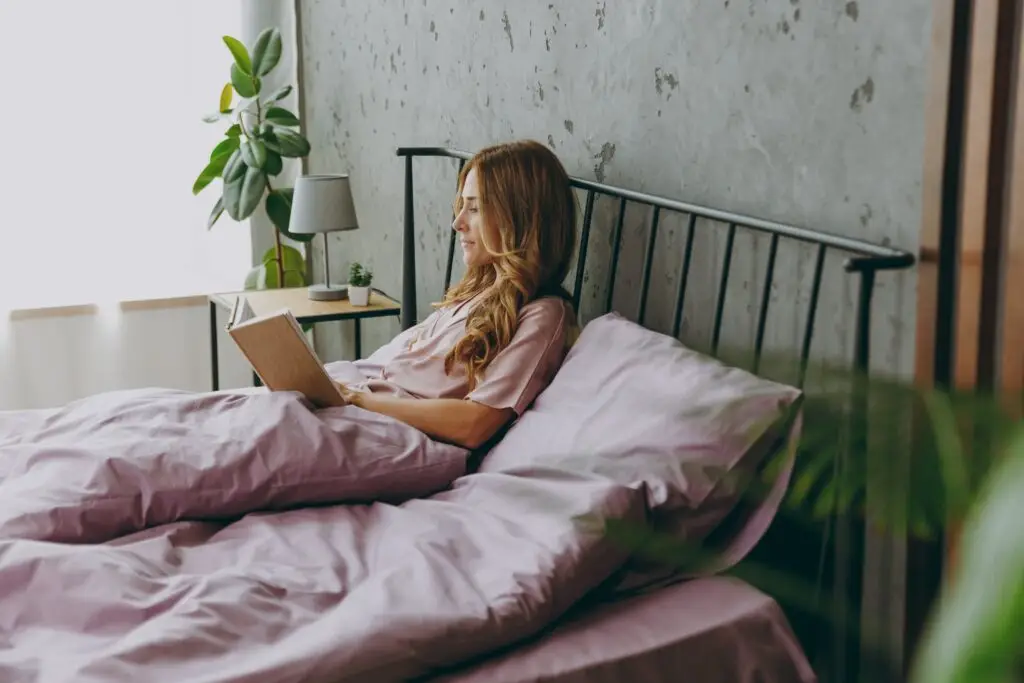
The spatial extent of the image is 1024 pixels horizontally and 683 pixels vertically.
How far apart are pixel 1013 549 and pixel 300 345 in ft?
5.81

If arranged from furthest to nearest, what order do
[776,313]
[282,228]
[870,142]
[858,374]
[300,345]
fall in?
[282,228]
[300,345]
[776,313]
[870,142]
[858,374]

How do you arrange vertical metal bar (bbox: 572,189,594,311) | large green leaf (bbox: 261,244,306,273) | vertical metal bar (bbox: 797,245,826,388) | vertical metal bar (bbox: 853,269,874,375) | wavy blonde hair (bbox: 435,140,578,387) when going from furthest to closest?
1. large green leaf (bbox: 261,244,306,273)
2. vertical metal bar (bbox: 572,189,594,311)
3. wavy blonde hair (bbox: 435,140,578,387)
4. vertical metal bar (bbox: 797,245,826,388)
5. vertical metal bar (bbox: 853,269,874,375)

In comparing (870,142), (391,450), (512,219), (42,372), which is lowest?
(42,372)

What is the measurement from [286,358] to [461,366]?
350 millimetres

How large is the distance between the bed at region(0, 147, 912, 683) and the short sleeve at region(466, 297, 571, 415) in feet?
0.16

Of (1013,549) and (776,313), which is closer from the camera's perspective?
(1013,549)

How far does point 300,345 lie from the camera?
6.61 feet

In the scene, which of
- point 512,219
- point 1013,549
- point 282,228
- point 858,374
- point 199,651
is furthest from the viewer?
point 282,228

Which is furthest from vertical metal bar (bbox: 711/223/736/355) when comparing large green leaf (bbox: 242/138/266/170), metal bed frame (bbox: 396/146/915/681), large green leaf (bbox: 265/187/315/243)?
large green leaf (bbox: 265/187/315/243)

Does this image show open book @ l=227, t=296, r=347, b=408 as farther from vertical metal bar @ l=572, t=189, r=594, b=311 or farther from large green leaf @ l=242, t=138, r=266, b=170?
large green leaf @ l=242, t=138, r=266, b=170

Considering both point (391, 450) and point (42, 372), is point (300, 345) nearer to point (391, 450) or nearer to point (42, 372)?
point (391, 450)

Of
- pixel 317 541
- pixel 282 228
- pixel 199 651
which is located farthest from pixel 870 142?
pixel 282 228

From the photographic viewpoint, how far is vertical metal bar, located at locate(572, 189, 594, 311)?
2289mm

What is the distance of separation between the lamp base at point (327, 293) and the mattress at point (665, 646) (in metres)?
→ 2.01
